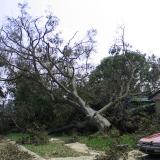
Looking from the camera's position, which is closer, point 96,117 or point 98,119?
point 98,119

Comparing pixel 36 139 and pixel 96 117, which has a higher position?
pixel 96 117

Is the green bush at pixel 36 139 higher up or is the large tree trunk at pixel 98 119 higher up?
the large tree trunk at pixel 98 119

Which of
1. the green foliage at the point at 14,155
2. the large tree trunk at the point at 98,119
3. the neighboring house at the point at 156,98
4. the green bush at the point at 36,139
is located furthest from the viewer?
the neighboring house at the point at 156,98

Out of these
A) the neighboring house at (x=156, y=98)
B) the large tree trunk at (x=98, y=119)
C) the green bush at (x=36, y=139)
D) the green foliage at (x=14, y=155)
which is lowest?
the green foliage at (x=14, y=155)

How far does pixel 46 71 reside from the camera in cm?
2997

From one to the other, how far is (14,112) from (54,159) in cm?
1905

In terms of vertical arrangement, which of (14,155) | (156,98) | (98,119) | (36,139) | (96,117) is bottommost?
(14,155)

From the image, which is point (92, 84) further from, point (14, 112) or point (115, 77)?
point (14, 112)

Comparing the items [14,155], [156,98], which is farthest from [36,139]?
[156,98]

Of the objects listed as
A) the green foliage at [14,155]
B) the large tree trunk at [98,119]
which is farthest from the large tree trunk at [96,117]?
the green foliage at [14,155]

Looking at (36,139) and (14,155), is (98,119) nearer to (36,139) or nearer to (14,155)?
(36,139)

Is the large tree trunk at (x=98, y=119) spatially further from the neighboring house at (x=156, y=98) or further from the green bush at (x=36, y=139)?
the neighboring house at (x=156, y=98)

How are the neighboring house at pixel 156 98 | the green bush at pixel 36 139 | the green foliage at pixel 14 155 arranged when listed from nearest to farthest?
the green foliage at pixel 14 155
the green bush at pixel 36 139
the neighboring house at pixel 156 98

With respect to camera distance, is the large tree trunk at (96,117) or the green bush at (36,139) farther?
the large tree trunk at (96,117)
